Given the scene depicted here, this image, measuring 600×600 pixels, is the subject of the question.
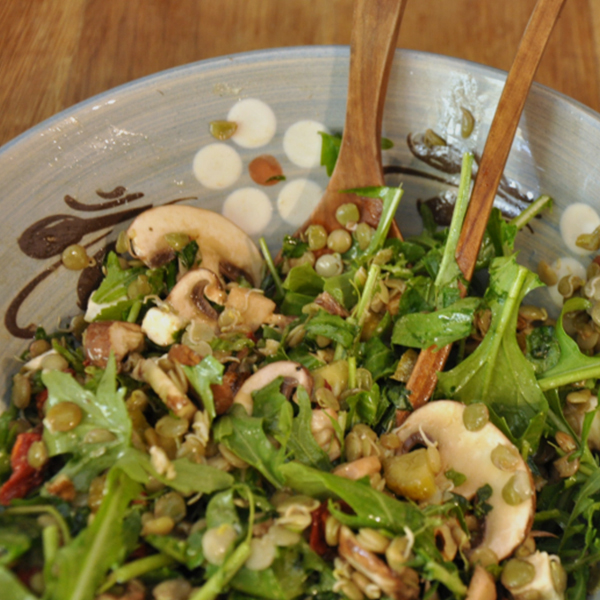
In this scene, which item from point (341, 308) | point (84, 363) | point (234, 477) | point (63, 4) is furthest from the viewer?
point (63, 4)

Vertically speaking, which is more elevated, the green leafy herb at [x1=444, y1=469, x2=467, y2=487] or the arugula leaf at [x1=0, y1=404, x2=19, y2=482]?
the arugula leaf at [x1=0, y1=404, x2=19, y2=482]

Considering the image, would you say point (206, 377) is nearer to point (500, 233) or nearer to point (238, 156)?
point (238, 156)

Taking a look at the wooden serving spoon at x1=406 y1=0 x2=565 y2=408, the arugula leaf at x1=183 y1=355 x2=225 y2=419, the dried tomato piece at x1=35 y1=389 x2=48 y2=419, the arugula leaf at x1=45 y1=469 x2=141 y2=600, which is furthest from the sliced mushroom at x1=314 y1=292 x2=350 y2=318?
the dried tomato piece at x1=35 y1=389 x2=48 y2=419

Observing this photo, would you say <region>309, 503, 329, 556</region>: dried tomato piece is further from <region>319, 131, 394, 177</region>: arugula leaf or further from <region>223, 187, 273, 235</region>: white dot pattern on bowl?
<region>319, 131, 394, 177</region>: arugula leaf

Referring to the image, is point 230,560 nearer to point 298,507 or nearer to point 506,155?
point 298,507

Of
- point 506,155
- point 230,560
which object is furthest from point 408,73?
point 230,560

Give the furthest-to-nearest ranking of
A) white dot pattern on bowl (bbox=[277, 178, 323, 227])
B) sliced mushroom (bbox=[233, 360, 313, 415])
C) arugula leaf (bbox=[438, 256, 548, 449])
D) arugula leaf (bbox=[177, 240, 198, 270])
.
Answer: white dot pattern on bowl (bbox=[277, 178, 323, 227]), arugula leaf (bbox=[177, 240, 198, 270]), arugula leaf (bbox=[438, 256, 548, 449]), sliced mushroom (bbox=[233, 360, 313, 415])
